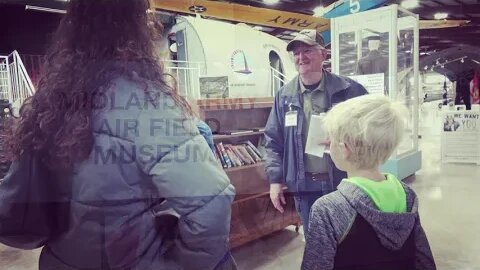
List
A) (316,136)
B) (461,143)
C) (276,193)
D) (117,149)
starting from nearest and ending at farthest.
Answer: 1. (117,149)
2. (316,136)
3. (276,193)
4. (461,143)

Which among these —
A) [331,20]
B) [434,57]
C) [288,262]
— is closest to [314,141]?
[331,20]

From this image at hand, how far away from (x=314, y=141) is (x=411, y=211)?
0.30 meters

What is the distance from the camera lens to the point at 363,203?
0.80m

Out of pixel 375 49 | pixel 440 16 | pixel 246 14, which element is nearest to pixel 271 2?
pixel 246 14

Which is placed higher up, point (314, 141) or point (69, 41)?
point (69, 41)

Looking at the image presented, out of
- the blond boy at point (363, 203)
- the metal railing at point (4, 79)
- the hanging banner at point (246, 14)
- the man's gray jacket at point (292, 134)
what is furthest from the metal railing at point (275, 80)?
the metal railing at point (4, 79)

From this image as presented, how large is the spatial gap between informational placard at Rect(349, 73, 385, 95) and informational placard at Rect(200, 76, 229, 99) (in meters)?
0.42

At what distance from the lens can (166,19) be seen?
35.8 inches

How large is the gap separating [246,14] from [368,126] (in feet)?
1.56

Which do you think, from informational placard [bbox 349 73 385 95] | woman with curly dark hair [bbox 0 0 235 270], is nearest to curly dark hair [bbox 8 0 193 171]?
woman with curly dark hair [bbox 0 0 235 270]

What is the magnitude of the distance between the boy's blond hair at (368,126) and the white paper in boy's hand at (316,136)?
0.38 feet

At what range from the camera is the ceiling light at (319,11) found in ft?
3.35

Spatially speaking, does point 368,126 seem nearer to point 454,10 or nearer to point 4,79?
point 454,10

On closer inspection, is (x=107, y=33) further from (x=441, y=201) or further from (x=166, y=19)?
(x=441, y=201)
